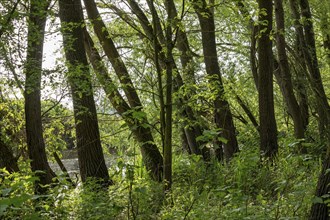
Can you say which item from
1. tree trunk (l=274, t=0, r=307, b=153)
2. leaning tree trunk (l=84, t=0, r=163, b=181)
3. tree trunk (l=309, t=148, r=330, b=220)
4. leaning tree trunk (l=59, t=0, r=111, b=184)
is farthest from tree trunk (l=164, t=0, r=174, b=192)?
tree trunk (l=274, t=0, r=307, b=153)

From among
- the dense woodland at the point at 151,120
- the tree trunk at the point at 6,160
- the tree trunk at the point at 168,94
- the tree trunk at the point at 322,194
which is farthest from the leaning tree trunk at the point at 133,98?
the tree trunk at the point at 322,194

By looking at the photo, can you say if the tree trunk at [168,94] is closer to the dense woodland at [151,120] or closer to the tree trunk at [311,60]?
the dense woodland at [151,120]

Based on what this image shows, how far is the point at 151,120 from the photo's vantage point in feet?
39.5

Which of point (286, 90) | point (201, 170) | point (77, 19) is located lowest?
point (201, 170)

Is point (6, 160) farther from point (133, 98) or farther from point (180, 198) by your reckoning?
point (180, 198)

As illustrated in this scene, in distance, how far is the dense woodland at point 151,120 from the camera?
5.33 meters

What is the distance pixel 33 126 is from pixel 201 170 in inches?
125

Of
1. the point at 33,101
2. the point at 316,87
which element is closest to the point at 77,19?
the point at 33,101

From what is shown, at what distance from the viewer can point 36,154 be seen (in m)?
8.49

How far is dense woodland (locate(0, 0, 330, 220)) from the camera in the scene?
5.33 metres

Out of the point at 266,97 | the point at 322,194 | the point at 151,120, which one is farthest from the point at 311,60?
the point at 322,194

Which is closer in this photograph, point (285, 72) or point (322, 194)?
point (322, 194)

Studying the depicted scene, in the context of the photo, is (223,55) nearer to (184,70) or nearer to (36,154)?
(184,70)

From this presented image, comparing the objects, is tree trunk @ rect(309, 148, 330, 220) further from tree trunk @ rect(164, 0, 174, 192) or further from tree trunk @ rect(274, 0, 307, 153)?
tree trunk @ rect(274, 0, 307, 153)
